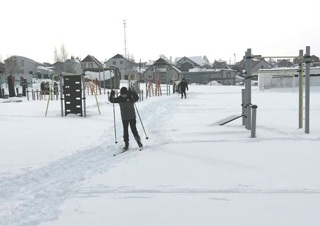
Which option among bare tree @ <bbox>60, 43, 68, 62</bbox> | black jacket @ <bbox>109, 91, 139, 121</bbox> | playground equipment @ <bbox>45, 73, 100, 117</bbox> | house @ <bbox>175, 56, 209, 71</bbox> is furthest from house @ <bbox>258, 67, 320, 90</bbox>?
house @ <bbox>175, 56, 209, 71</bbox>

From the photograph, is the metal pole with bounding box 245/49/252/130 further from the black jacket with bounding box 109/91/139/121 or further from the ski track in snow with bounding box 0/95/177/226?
the black jacket with bounding box 109/91/139/121

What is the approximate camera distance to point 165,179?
607 cm

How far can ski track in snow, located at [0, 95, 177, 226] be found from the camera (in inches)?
181

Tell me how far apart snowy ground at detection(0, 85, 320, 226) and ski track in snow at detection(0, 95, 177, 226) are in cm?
1

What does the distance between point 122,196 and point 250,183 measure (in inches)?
79.7

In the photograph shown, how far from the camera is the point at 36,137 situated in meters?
10.6

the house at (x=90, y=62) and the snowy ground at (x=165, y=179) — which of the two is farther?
the house at (x=90, y=62)

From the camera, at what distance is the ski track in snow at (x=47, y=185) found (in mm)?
4609

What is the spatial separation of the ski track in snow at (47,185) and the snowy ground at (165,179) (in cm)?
1

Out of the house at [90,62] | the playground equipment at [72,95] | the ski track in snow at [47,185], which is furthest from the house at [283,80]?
the house at [90,62]

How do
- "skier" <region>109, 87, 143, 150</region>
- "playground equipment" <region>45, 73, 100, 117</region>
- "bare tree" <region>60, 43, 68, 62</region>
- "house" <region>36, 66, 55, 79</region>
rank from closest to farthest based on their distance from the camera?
"skier" <region>109, 87, 143, 150</region> → "playground equipment" <region>45, 73, 100, 117</region> → "bare tree" <region>60, 43, 68, 62</region> → "house" <region>36, 66, 55, 79</region>

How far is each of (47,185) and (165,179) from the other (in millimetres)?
1933

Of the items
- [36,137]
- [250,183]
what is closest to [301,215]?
[250,183]

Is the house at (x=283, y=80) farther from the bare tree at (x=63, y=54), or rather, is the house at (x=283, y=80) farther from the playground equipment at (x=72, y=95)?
the bare tree at (x=63, y=54)
